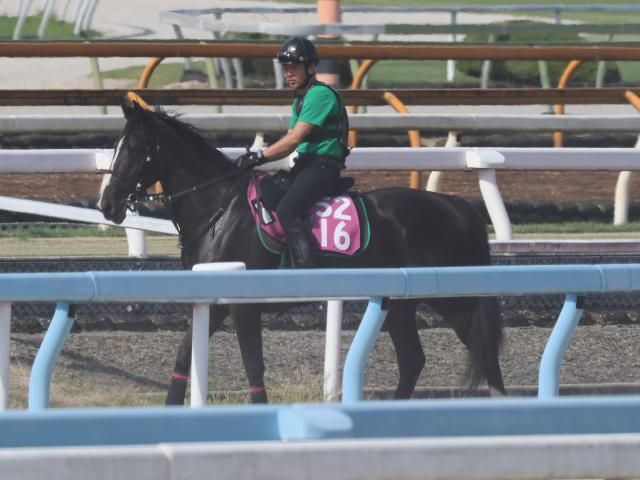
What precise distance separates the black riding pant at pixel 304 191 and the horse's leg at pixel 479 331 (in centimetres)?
101

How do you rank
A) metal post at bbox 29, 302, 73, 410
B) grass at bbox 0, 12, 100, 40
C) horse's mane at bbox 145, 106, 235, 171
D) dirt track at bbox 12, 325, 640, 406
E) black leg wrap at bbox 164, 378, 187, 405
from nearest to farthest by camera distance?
metal post at bbox 29, 302, 73, 410
black leg wrap at bbox 164, 378, 187, 405
dirt track at bbox 12, 325, 640, 406
horse's mane at bbox 145, 106, 235, 171
grass at bbox 0, 12, 100, 40

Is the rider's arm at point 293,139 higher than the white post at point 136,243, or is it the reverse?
the rider's arm at point 293,139

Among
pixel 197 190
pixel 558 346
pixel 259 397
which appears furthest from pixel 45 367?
pixel 197 190

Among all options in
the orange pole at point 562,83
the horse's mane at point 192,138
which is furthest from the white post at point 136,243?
the orange pole at point 562,83

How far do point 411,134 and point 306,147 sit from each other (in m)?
4.20

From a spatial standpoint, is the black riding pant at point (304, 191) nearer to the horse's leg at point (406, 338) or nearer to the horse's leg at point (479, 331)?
the horse's leg at point (406, 338)

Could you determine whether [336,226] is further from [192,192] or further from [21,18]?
[21,18]

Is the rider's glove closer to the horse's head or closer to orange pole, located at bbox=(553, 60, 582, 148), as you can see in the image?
the horse's head

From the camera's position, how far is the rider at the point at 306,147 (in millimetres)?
8219

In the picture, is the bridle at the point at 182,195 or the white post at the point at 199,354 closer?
the white post at the point at 199,354

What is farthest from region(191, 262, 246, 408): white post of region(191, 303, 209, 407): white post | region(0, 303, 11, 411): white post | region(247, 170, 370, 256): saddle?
region(247, 170, 370, 256): saddle

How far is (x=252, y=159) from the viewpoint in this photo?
8523 mm

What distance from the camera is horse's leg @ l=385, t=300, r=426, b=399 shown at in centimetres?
742

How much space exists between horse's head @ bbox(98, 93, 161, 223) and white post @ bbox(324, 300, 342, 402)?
186 centimetres
